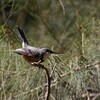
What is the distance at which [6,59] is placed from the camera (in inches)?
56.6

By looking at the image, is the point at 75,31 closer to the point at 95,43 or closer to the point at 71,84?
the point at 95,43

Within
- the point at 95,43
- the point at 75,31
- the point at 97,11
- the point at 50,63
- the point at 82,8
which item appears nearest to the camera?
the point at 50,63

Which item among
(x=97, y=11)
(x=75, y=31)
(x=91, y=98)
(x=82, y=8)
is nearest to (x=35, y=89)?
(x=91, y=98)

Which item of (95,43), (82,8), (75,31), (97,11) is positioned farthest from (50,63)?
(82,8)

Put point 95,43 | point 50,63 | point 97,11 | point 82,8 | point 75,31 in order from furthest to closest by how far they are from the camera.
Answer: point 82,8 → point 97,11 → point 75,31 → point 95,43 → point 50,63

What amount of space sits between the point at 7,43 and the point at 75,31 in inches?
15.4

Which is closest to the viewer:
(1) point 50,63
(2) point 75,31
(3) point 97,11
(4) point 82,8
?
(1) point 50,63

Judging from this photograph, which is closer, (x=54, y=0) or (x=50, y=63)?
(x=50, y=63)

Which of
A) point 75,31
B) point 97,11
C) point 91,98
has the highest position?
point 97,11

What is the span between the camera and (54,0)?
7.22 ft

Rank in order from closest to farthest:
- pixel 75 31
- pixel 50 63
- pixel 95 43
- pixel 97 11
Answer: pixel 50 63
pixel 95 43
pixel 75 31
pixel 97 11

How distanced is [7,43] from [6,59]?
0.05 meters

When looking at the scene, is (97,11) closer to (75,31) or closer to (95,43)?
(75,31)

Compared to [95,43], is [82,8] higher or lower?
higher
